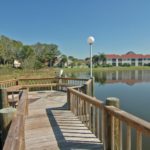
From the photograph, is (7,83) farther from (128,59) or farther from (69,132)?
(128,59)

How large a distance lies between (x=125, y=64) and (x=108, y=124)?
3517 inches

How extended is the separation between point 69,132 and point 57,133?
26 cm

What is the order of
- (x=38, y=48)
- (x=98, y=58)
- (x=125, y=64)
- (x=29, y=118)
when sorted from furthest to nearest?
(x=125, y=64), (x=98, y=58), (x=38, y=48), (x=29, y=118)

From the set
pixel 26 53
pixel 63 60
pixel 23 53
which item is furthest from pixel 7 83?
pixel 63 60

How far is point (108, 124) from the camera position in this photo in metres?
3.27

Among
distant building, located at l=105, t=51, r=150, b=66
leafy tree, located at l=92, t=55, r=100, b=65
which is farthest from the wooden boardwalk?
distant building, located at l=105, t=51, r=150, b=66

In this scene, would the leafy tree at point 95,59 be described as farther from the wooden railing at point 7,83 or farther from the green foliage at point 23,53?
the wooden railing at point 7,83

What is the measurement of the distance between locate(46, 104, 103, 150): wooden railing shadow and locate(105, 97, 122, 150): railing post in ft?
1.43

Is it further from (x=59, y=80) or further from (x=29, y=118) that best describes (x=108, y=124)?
(x=59, y=80)

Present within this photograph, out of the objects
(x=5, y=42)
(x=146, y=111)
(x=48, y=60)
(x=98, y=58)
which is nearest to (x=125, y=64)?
(x=98, y=58)

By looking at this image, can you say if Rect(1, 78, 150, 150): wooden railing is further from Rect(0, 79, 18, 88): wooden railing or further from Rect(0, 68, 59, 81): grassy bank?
Rect(0, 68, 59, 81): grassy bank

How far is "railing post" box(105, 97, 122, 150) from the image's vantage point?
10.5 feet

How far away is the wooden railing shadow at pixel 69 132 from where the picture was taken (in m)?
3.80

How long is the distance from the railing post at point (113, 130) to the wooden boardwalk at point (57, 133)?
1.36 feet
